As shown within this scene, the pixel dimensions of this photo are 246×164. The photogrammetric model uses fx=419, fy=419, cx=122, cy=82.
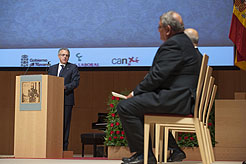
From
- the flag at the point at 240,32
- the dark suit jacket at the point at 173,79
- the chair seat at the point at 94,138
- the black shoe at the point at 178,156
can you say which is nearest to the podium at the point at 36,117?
the black shoe at the point at 178,156

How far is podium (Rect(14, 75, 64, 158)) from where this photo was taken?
445 centimetres

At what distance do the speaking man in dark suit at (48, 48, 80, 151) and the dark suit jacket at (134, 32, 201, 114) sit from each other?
98.4 inches

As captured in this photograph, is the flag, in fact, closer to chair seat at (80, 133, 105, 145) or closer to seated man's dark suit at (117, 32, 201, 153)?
seated man's dark suit at (117, 32, 201, 153)

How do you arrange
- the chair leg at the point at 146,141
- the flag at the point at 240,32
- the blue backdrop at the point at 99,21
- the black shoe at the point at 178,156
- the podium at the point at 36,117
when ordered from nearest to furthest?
the chair leg at the point at 146,141
the black shoe at the point at 178,156
the flag at the point at 240,32
the podium at the point at 36,117
the blue backdrop at the point at 99,21

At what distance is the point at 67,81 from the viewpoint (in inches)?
214

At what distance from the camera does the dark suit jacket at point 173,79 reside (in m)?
2.85

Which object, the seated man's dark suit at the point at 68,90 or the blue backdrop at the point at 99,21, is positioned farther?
the blue backdrop at the point at 99,21

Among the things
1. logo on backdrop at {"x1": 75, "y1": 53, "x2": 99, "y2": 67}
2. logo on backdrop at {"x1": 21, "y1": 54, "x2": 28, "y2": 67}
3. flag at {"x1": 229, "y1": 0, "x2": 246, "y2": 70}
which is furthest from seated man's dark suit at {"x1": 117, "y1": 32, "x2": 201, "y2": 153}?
logo on backdrop at {"x1": 21, "y1": 54, "x2": 28, "y2": 67}

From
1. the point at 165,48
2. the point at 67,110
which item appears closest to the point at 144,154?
the point at 165,48

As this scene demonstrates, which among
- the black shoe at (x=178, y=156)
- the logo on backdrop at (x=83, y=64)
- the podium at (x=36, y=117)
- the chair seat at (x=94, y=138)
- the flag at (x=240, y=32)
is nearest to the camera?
the black shoe at (x=178, y=156)

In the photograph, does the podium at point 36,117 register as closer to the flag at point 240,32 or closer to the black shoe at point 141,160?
the black shoe at point 141,160

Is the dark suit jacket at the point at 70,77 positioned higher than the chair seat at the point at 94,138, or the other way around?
the dark suit jacket at the point at 70,77

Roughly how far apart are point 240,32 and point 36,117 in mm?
2314

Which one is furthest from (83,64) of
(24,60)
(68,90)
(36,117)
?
(36,117)
